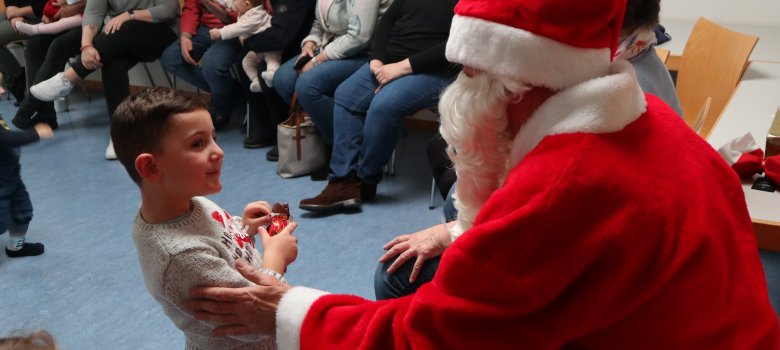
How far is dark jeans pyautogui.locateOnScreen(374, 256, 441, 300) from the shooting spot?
5.76 ft

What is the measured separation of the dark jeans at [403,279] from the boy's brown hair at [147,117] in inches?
26.9

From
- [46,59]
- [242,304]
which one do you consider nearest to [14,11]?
[46,59]

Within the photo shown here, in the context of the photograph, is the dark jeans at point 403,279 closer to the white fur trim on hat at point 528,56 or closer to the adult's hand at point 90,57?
the white fur trim on hat at point 528,56

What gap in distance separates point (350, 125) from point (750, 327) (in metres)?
2.50

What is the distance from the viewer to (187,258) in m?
1.34

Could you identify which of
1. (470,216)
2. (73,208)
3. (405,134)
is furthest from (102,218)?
(470,216)

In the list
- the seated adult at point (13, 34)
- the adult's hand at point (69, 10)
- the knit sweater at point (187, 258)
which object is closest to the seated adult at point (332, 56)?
the adult's hand at point (69, 10)

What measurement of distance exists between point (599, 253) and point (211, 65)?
3653 millimetres

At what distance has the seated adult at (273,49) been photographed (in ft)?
12.5

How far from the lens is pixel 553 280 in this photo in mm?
1014

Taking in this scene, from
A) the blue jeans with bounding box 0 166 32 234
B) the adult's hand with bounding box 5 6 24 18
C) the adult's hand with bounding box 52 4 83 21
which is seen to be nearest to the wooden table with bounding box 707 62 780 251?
the blue jeans with bounding box 0 166 32 234

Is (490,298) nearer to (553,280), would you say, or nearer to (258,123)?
(553,280)

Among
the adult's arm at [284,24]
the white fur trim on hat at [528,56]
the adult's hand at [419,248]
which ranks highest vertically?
the white fur trim on hat at [528,56]

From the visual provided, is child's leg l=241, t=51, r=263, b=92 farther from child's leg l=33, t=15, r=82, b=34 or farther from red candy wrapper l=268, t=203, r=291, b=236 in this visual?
red candy wrapper l=268, t=203, r=291, b=236
